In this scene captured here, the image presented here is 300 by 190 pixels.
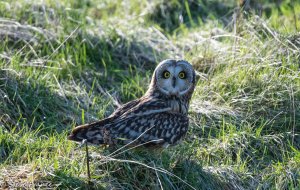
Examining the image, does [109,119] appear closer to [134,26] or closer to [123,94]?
[123,94]

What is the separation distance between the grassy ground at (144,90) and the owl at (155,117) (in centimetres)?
12

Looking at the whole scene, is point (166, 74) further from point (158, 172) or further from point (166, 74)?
point (158, 172)

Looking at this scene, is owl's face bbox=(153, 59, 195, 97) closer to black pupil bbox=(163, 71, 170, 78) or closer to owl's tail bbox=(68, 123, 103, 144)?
black pupil bbox=(163, 71, 170, 78)

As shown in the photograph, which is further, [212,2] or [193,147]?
[212,2]

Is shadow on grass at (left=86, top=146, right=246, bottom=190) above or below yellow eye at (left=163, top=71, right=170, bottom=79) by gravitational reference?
below

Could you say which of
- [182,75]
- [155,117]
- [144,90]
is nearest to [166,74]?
[182,75]

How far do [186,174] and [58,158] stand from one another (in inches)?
36.8

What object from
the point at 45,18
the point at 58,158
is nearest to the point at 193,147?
the point at 58,158

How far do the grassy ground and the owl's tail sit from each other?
Answer: 11 centimetres

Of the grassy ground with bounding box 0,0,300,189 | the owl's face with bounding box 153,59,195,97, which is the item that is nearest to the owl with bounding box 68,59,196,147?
the owl's face with bounding box 153,59,195,97

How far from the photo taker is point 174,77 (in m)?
6.53

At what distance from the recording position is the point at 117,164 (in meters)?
5.71

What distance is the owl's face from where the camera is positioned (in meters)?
6.49

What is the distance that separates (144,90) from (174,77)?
106cm
